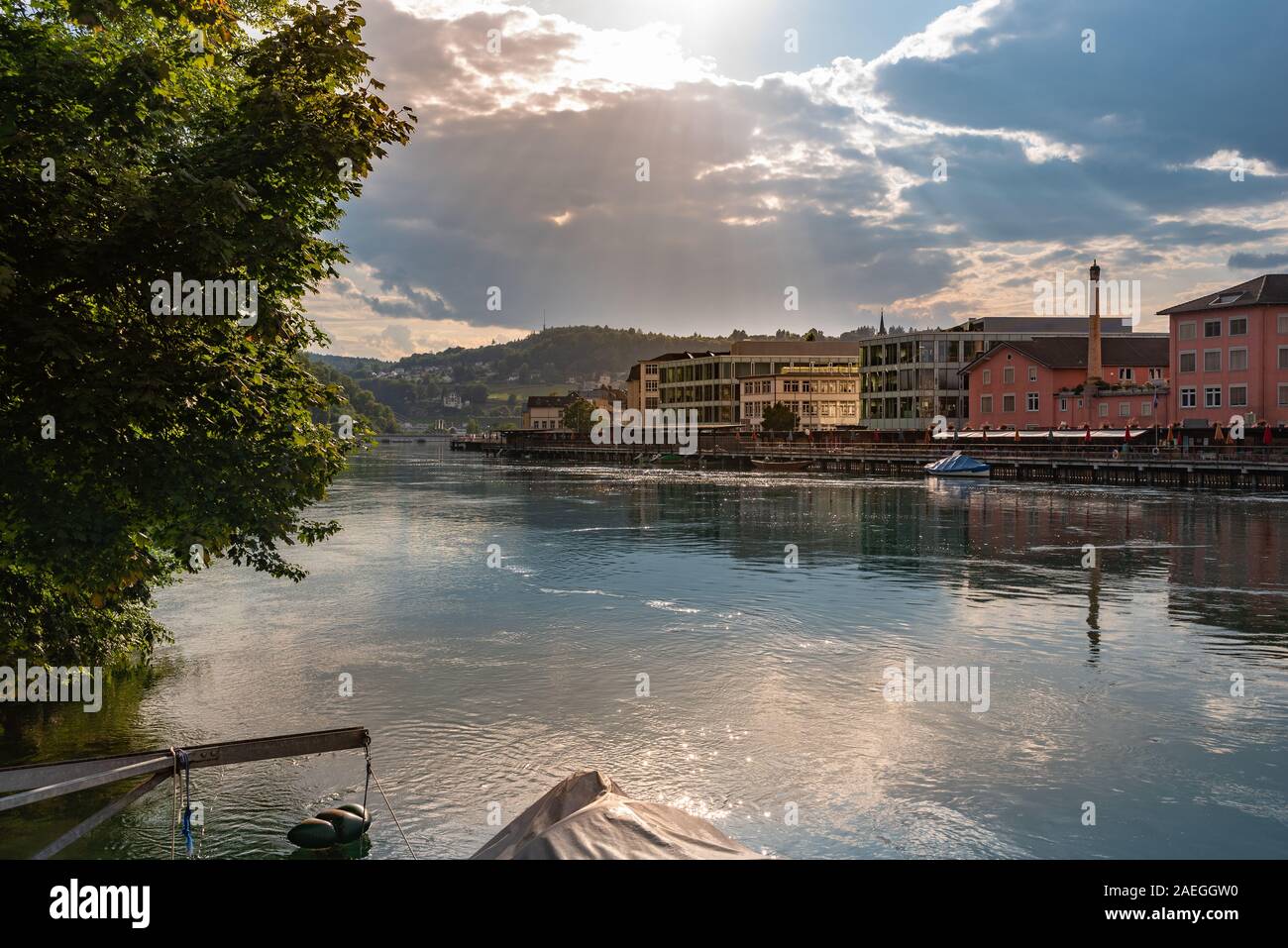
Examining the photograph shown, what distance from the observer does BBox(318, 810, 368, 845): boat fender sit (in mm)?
13070

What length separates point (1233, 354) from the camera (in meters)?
87.2

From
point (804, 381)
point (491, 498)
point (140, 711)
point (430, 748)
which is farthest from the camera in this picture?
point (804, 381)

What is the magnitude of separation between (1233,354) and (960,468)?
25477mm

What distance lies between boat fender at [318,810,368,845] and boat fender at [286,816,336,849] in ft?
0.29

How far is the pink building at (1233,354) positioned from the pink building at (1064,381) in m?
8.65

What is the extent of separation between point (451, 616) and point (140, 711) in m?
11.9

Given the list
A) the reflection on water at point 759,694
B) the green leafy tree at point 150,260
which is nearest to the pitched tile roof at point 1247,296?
the reflection on water at point 759,694

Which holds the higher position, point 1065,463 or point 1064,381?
point 1064,381

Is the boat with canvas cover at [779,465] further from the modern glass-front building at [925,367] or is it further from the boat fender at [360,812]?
the boat fender at [360,812]

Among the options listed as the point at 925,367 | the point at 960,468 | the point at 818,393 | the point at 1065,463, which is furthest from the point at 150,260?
the point at 818,393

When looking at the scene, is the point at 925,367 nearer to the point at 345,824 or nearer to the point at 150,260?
the point at 345,824

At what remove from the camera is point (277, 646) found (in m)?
26.0
